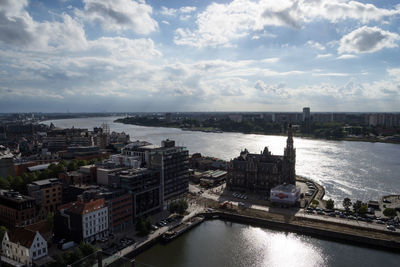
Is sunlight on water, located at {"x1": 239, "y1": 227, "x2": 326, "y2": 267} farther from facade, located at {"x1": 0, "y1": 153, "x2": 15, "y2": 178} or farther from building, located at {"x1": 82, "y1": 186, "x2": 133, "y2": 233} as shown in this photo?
facade, located at {"x1": 0, "y1": 153, "x2": 15, "y2": 178}

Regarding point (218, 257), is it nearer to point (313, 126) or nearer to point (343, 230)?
point (343, 230)

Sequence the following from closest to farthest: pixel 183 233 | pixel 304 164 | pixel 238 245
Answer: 1. pixel 238 245
2. pixel 183 233
3. pixel 304 164

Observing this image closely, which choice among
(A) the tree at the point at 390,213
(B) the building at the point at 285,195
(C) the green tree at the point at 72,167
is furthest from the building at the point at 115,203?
(A) the tree at the point at 390,213

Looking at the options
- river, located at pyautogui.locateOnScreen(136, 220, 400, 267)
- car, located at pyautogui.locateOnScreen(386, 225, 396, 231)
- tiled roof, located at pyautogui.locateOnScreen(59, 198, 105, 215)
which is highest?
tiled roof, located at pyautogui.locateOnScreen(59, 198, 105, 215)

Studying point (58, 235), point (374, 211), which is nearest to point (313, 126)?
point (374, 211)

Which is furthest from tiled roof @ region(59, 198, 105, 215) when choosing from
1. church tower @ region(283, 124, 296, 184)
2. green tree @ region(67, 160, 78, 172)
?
church tower @ region(283, 124, 296, 184)
